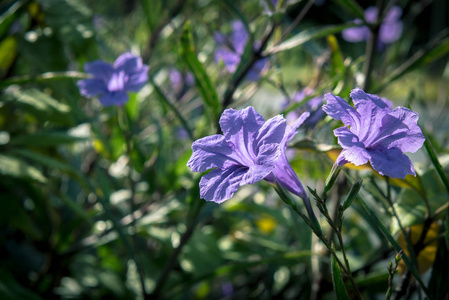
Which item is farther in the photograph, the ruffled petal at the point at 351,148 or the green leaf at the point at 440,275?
the green leaf at the point at 440,275

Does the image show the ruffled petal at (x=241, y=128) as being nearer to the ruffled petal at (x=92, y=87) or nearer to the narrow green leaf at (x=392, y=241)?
the narrow green leaf at (x=392, y=241)

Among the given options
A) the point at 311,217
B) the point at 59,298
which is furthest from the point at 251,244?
the point at 311,217

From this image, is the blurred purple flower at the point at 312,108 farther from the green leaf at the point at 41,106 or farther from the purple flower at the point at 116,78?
the green leaf at the point at 41,106

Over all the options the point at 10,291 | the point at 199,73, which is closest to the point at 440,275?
the point at 199,73

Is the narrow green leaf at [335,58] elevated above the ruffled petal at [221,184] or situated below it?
below

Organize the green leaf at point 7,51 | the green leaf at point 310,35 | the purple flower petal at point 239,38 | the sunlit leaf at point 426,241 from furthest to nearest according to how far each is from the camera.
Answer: the purple flower petal at point 239,38 → the green leaf at point 7,51 → the green leaf at point 310,35 → the sunlit leaf at point 426,241

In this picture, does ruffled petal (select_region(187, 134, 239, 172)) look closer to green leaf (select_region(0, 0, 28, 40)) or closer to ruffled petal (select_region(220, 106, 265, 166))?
ruffled petal (select_region(220, 106, 265, 166))

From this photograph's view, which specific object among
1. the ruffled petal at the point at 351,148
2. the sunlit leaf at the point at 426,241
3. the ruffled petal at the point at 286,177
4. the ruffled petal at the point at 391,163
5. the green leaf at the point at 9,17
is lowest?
the sunlit leaf at the point at 426,241

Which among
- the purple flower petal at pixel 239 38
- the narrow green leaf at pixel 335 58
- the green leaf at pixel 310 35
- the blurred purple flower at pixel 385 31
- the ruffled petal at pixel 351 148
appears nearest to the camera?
the ruffled petal at pixel 351 148

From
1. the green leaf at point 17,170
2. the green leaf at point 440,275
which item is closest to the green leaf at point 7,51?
the green leaf at point 17,170
